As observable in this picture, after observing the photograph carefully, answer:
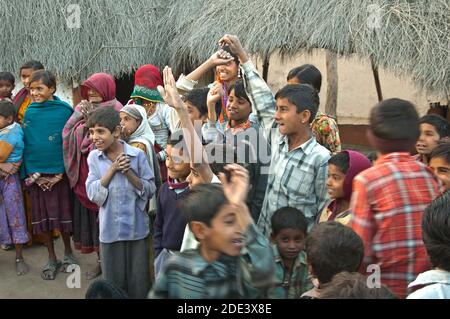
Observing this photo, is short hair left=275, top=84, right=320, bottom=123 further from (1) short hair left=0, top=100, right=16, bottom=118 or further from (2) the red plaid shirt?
(1) short hair left=0, top=100, right=16, bottom=118

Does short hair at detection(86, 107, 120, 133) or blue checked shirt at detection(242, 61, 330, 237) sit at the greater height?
short hair at detection(86, 107, 120, 133)

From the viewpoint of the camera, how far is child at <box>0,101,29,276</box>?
16.1 feet

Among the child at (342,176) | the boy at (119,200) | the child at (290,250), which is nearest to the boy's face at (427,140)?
the child at (342,176)

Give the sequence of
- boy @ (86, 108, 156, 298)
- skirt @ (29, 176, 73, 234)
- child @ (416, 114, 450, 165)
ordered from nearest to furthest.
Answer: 1. child @ (416, 114, 450, 165)
2. boy @ (86, 108, 156, 298)
3. skirt @ (29, 176, 73, 234)

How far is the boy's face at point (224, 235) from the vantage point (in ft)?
6.84

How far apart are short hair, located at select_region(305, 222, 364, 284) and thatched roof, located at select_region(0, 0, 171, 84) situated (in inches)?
246

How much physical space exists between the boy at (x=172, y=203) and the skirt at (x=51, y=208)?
1.82 m

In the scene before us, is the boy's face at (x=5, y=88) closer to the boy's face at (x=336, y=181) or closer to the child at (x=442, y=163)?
the boy's face at (x=336, y=181)

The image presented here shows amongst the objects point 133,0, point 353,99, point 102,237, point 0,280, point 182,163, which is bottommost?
point 0,280

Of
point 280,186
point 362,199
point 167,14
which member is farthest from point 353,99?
point 362,199

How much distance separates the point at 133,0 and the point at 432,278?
720 centimetres

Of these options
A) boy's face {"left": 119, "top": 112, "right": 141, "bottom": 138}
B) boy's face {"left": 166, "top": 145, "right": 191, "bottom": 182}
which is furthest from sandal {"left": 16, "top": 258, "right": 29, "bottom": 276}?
boy's face {"left": 166, "top": 145, "right": 191, "bottom": 182}

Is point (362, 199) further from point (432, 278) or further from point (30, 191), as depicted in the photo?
point (30, 191)

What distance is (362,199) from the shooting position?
7.76 feet
